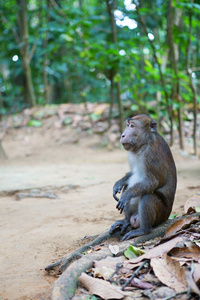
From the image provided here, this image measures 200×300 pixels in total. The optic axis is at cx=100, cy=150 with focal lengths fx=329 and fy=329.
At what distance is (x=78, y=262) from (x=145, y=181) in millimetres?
1140

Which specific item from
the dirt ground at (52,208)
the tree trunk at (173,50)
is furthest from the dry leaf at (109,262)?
the tree trunk at (173,50)

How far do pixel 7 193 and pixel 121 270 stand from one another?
351 cm

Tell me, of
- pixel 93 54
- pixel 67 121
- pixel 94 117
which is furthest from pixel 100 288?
pixel 67 121

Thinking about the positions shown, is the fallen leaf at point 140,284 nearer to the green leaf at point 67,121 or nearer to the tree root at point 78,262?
the tree root at point 78,262

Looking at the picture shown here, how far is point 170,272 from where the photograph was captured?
235cm

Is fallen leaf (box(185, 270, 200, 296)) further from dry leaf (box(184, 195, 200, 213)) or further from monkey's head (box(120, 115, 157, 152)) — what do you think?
monkey's head (box(120, 115, 157, 152))

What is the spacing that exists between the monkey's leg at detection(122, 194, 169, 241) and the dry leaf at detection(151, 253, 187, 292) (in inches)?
32.0

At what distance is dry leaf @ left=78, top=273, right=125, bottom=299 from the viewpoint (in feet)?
7.26

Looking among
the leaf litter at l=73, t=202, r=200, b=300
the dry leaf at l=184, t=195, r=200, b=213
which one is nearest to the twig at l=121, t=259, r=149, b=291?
the leaf litter at l=73, t=202, r=200, b=300

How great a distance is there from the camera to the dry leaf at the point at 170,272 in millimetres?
2213

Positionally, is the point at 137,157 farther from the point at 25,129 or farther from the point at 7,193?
the point at 25,129

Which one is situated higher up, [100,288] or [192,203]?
[100,288]

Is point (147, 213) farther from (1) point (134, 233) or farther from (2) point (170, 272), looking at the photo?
(2) point (170, 272)

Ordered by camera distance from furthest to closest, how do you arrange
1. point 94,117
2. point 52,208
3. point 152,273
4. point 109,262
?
point 94,117 < point 52,208 < point 109,262 < point 152,273
